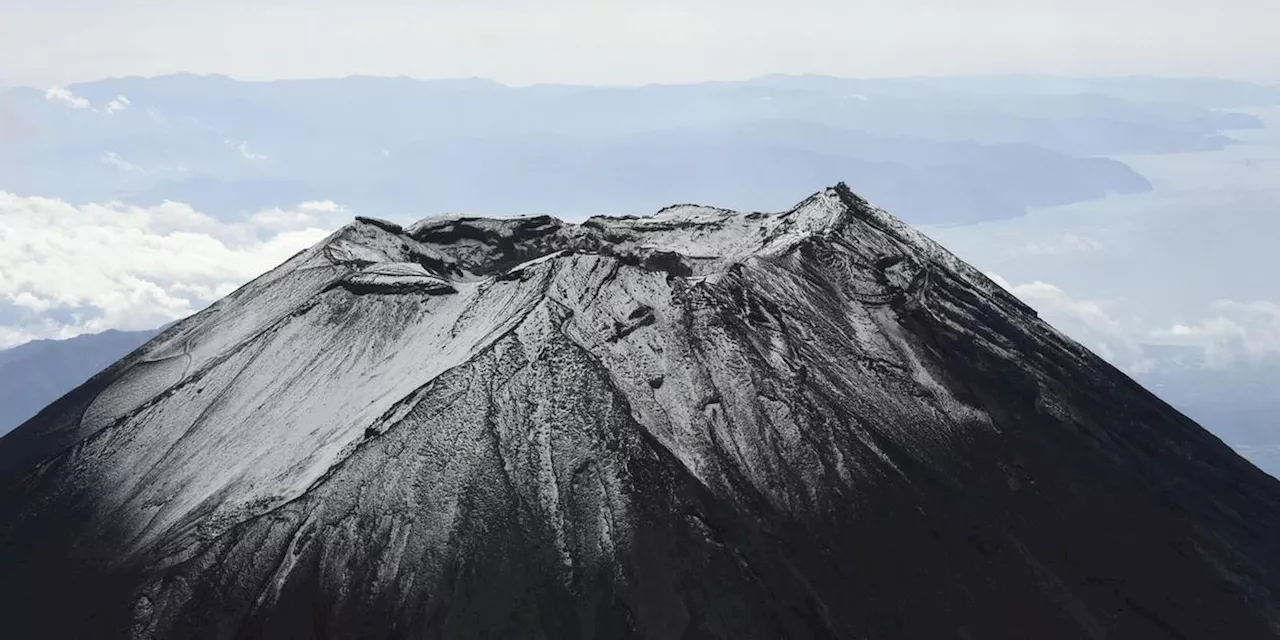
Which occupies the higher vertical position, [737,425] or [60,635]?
[737,425]

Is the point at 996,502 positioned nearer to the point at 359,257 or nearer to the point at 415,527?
the point at 415,527

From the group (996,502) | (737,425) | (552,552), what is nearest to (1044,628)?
(996,502)

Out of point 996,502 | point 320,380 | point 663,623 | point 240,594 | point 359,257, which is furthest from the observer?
point 359,257

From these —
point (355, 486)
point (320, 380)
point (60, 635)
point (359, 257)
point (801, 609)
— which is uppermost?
point (359, 257)

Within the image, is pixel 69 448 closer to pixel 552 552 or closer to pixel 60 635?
pixel 60 635

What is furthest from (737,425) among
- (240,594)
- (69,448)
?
(69,448)

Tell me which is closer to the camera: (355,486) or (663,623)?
(663,623)

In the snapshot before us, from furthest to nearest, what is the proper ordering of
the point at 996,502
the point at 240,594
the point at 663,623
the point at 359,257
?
the point at 359,257, the point at 996,502, the point at 240,594, the point at 663,623
